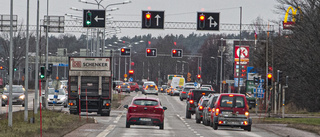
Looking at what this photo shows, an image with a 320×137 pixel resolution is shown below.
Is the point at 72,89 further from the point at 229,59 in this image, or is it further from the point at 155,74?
the point at 155,74

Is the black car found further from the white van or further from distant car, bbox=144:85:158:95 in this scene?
the white van

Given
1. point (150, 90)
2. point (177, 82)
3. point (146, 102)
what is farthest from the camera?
point (177, 82)

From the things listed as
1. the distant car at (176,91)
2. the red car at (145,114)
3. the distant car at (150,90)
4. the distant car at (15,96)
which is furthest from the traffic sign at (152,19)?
the distant car at (176,91)

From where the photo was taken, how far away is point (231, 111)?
31.3m

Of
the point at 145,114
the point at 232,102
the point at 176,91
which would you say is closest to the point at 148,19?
the point at 232,102

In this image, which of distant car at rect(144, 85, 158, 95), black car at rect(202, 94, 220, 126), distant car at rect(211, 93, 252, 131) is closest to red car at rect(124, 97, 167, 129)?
distant car at rect(211, 93, 252, 131)

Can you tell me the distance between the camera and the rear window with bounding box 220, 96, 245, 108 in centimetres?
3134

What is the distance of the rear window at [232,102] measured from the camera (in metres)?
31.3

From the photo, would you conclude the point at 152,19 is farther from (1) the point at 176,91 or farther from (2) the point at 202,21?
(1) the point at 176,91

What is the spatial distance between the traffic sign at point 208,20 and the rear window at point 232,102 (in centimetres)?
1384

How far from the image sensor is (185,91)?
81.2 meters

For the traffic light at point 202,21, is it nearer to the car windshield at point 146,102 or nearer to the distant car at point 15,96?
the car windshield at point 146,102

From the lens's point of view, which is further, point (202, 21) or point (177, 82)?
point (177, 82)

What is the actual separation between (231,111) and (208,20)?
15.1 metres
